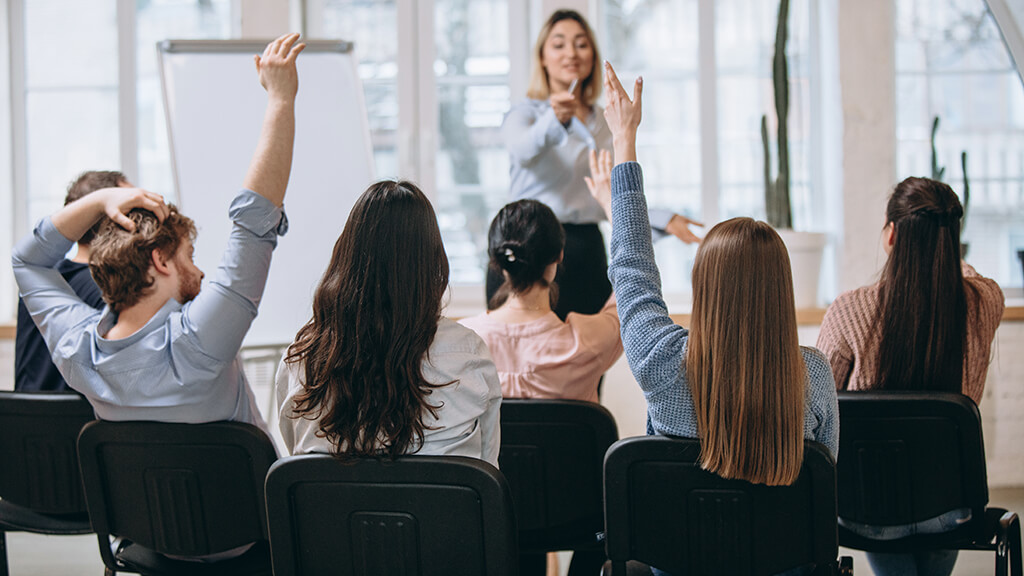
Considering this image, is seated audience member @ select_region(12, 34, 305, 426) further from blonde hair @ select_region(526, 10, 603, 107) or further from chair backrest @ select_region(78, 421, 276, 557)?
blonde hair @ select_region(526, 10, 603, 107)

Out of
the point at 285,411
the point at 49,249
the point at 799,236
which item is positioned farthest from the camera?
the point at 799,236

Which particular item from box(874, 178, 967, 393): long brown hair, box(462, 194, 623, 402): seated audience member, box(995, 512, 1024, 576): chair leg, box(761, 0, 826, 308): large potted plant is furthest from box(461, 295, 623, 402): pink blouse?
box(761, 0, 826, 308): large potted plant

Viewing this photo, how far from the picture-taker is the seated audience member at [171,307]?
158 centimetres

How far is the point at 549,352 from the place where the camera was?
195 centimetres

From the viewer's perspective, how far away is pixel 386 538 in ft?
4.04

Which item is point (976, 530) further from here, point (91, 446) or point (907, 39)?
point (907, 39)

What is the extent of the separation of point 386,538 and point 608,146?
1.95 m

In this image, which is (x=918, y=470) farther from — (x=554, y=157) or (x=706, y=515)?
(x=554, y=157)

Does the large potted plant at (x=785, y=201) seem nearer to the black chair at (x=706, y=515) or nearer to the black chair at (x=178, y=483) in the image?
the black chair at (x=706, y=515)

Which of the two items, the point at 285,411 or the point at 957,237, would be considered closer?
the point at 285,411

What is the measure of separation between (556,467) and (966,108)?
3306 mm

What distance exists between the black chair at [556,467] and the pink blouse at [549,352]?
0.20 metres

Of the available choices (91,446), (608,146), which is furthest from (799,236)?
(91,446)

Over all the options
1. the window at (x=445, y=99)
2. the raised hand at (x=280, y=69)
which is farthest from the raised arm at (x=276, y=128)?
the window at (x=445, y=99)
